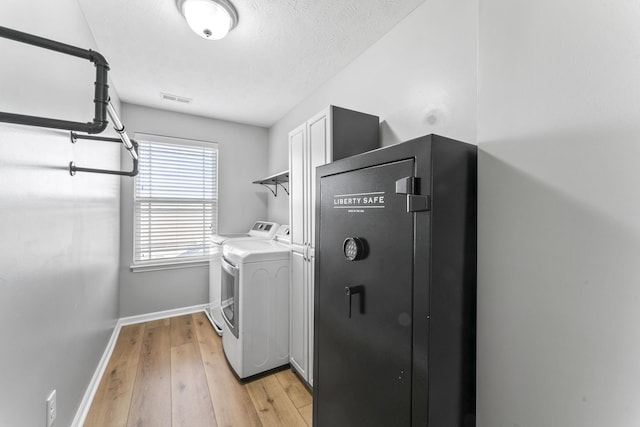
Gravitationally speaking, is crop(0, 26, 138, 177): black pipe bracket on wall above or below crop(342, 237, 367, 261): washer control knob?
above

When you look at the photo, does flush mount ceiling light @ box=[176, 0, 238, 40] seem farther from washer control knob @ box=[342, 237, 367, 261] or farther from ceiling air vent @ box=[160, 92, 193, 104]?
washer control knob @ box=[342, 237, 367, 261]

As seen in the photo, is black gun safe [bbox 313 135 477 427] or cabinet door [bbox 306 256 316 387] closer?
black gun safe [bbox 313 135 477 427]

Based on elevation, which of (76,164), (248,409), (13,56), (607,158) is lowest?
(248,409)

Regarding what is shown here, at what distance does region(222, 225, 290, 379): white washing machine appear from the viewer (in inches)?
76.7

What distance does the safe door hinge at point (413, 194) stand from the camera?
31.2 inches

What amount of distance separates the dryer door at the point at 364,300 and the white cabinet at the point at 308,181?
551 mm

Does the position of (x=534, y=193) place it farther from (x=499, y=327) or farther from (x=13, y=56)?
(x=13, y=56)

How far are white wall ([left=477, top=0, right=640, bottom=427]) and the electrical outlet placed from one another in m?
1.84

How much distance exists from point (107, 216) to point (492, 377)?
293 cm

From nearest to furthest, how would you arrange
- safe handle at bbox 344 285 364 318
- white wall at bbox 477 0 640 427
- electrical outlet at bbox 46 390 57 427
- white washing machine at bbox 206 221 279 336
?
white wall at bbox 477 0 640 427, safe handle at bbox 344 285 364 318, electrical outlet at bbox 46 390 57 427, white washing machine at bbox 206 221 279 336

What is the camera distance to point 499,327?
877 mm

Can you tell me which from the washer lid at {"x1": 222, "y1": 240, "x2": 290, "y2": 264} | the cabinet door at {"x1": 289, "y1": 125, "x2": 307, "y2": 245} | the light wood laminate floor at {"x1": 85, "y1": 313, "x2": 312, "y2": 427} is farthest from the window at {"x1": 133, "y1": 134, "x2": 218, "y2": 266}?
the cabinet door at {"x1": 289, "y1": 125, "x2": 307, "y2": 245}

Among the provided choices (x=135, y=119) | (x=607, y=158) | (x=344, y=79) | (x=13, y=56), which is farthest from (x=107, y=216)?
(x=607, y=158)

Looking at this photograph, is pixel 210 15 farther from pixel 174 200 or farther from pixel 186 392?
pixel 186 392
